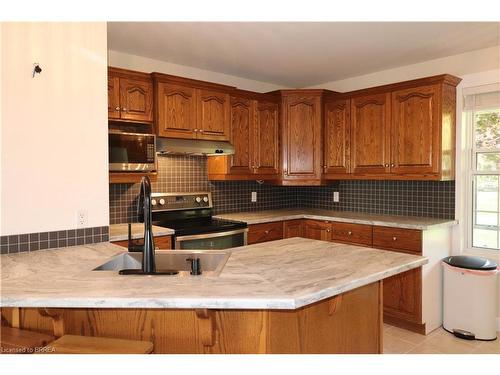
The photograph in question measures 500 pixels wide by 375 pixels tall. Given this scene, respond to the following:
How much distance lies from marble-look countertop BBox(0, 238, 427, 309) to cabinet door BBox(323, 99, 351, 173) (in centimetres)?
216

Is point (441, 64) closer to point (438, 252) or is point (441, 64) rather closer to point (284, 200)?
point (438, 252)

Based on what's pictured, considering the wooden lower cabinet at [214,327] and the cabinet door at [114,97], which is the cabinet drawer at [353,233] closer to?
the wooden lower cabinet at [214,327]

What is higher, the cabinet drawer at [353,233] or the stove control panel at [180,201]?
the stove control panel at [180,201]

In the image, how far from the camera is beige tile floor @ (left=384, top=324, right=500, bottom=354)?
3.02m

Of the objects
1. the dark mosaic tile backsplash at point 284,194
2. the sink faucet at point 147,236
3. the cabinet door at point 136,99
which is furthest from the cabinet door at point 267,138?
the sink faucet at point 147,236

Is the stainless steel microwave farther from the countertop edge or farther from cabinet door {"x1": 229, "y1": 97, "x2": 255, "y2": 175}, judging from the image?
the countertop edge

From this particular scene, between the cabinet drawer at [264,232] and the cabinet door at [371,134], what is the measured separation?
1.01 m

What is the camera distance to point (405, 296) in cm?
342

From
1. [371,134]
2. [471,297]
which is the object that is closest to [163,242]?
[371,134]

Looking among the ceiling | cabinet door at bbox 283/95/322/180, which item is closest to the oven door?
cabinet door at bbox 283/95/322/180

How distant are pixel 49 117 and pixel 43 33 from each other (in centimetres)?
49

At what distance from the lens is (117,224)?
137 inches

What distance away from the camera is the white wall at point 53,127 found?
7.01 ft

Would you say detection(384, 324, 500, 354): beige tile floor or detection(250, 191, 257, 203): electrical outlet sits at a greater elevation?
detection(250, 191, 257, 203): electrical outlet
